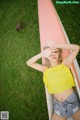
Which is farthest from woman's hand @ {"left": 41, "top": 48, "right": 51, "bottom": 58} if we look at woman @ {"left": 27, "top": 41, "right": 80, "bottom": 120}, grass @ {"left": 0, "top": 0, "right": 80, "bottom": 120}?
grass @ {"left": 0, "top": 0, "right": 80, "bottom": 120}

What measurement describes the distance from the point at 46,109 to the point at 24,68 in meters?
0.76

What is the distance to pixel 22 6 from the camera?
11.7ft

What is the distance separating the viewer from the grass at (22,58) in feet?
10.3

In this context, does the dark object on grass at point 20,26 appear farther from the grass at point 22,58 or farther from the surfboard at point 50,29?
the surfboard at point 50,29

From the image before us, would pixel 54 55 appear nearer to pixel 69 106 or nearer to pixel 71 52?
pixel 71 52

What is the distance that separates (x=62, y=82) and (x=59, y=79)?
0.05 m

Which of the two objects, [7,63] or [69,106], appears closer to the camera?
[69,106]

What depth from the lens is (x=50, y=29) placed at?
9.77 ft

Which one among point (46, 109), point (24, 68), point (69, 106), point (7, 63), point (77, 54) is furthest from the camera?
point (7, 63)

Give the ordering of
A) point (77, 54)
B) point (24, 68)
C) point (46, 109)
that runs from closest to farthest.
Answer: point (77, 54), point (46, 109), point (24, 68)

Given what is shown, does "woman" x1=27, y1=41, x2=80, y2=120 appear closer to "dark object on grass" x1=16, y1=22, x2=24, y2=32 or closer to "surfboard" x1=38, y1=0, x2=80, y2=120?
"surfboard" x1=38, y1=0, x2=80, y2=120

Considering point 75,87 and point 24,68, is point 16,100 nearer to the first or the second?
point 24,68

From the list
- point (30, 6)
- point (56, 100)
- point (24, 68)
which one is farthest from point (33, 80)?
point (30, 6)

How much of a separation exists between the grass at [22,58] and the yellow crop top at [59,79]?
534mm
